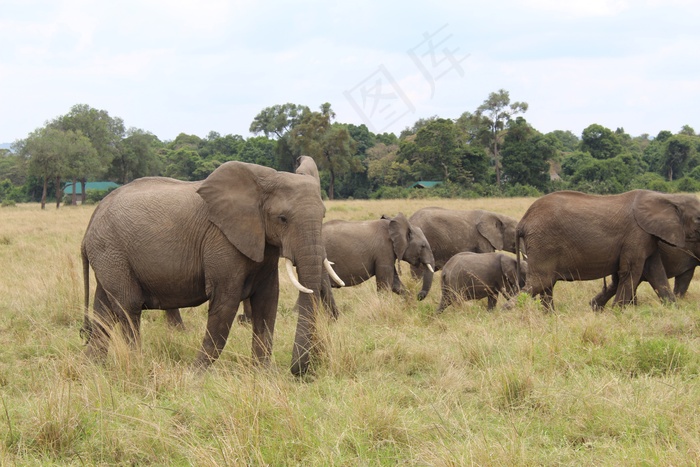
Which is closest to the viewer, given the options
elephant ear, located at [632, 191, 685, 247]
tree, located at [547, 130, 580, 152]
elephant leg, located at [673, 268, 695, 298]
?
elephant ear, located at [632, 191, 685, 247]

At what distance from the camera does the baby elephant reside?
33.4ft

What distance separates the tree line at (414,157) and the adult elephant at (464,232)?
3563 cm

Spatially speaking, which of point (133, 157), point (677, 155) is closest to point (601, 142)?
point (677, 155)

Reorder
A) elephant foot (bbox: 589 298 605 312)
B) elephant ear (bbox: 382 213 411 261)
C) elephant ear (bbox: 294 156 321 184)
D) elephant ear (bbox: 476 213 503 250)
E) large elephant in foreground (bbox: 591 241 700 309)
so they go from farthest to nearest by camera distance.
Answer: elephant ear (bbox: 476 213 503 250), elephant ear (bbox: 382 213 411 261), large elephant in foreground (bbox: 591 241 700 309), elephant foot (bbox: 589 298 605 312), elephant ear (bbox: 294 156 321 184)

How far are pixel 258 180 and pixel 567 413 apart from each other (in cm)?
323

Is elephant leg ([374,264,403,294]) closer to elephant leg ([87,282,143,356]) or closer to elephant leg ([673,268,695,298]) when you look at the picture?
elephant leg ([673,268,695,298])

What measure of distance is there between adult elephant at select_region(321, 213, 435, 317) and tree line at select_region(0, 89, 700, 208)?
127ft

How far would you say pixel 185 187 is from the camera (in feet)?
23.1

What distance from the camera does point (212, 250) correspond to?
642 centimetres

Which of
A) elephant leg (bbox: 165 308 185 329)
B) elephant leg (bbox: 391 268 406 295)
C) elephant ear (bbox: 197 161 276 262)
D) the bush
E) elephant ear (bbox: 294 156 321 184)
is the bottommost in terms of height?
the bush

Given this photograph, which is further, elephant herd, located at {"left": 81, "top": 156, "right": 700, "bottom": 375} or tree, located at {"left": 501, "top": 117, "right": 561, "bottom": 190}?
tree, located at {"left": 501, "top": 117, "right": 561, "bottom": 190}

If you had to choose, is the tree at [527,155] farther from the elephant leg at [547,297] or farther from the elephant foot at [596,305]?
the elephant leg at [547,297]

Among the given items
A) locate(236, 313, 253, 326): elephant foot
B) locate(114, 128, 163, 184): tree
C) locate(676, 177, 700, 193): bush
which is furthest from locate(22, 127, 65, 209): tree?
locate(236, 313, 253, 326): elephant foot

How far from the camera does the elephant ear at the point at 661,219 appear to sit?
375 inches
